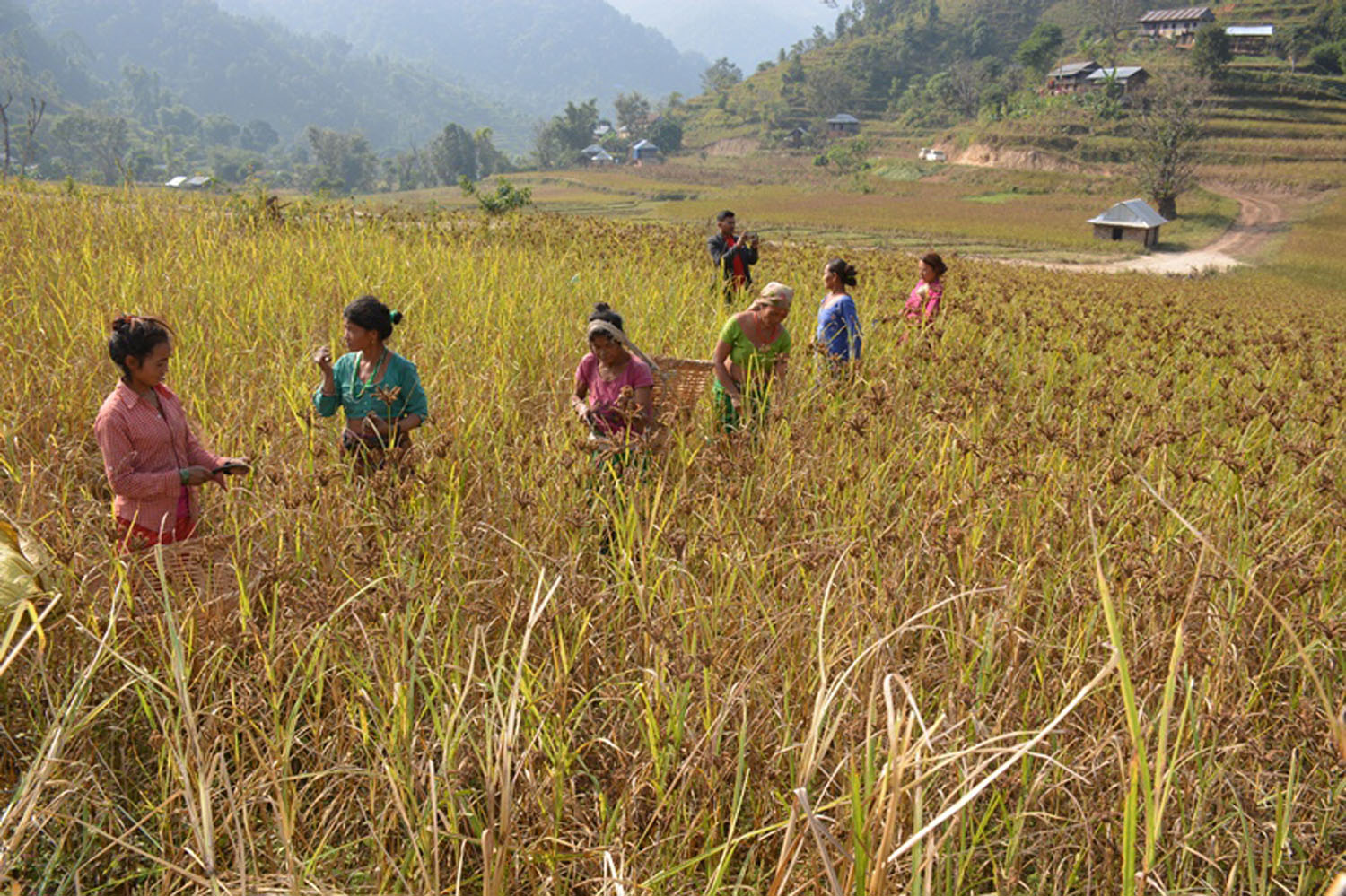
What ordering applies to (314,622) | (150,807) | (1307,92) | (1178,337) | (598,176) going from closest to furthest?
(150,807) < (314,622) < (1178,337) < (1307,92) < (598,176)

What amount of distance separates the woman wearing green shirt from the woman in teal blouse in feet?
4.93

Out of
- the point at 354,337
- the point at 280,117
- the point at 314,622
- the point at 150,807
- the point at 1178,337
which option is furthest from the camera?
the point at 280,117

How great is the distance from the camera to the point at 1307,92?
5791cm

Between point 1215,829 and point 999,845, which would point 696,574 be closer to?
point 999,845

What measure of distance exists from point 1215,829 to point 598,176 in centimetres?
7810

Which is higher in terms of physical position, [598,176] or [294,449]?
[598,176]

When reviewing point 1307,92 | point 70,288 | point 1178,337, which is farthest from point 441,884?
point 1307,92

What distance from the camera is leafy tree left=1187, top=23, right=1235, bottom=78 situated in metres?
56.7

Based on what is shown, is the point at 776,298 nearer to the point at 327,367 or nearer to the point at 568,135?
the point at 327,367

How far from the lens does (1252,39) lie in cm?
6869

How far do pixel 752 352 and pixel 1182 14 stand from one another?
335 ft

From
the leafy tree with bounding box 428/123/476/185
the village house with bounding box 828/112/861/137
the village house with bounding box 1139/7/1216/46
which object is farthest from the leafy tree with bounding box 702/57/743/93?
the village house with bounding box 1139/7/1216/46

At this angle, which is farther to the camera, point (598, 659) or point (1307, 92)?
point (1307, 92)

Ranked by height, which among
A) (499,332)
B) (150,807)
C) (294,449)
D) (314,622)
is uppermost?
(499,332)
